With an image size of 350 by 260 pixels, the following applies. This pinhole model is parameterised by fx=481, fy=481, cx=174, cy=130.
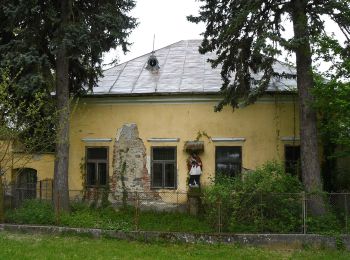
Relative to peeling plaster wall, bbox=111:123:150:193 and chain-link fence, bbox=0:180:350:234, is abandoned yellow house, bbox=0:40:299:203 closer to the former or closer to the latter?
peeling plaster wall, bbox=111:123:150:193

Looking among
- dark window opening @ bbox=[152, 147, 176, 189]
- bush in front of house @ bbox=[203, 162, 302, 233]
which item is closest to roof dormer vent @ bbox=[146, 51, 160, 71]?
dark window opening @ bbox=[152, 147, 176, 189]

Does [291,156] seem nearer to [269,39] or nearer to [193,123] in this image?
[193,123]

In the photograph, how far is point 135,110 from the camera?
1875 centimetres

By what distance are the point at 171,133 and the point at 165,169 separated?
4.64ft

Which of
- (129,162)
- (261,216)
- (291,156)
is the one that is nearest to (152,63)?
(129,162)

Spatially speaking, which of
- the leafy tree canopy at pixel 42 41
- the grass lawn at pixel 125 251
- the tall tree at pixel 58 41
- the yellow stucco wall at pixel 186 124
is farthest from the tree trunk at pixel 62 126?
the grass lawn at pixel 125 251

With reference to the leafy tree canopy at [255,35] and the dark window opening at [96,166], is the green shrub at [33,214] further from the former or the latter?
the leafy tree canopy at [255,35]

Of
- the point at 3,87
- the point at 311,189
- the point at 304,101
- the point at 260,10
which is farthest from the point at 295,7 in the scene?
the point at 3,87

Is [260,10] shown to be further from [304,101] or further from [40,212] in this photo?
[40,212]

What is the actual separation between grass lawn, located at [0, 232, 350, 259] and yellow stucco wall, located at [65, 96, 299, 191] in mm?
5551

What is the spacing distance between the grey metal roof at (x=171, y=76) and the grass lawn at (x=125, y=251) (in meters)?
6.98

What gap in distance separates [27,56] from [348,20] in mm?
9454

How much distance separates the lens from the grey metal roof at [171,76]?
61.3 ft

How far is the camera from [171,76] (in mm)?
19734
